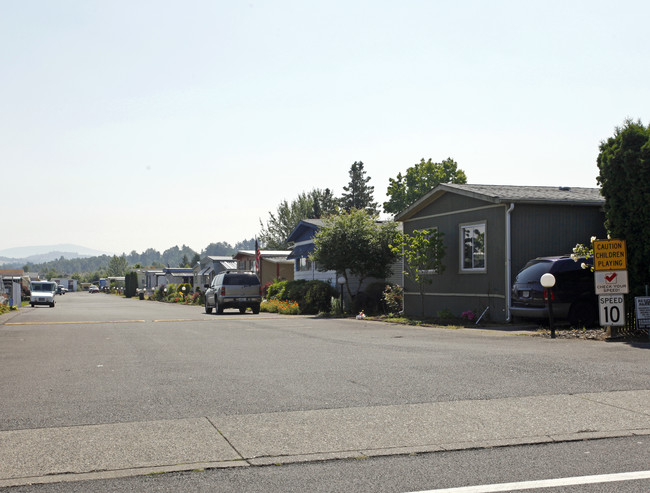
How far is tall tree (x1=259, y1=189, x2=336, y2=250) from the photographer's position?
8788 cm

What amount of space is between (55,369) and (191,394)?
3484mm

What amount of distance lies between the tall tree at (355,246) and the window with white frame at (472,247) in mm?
7541

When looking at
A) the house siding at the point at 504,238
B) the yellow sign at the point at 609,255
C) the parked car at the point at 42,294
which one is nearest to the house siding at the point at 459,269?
the house siding at the point at 504,238

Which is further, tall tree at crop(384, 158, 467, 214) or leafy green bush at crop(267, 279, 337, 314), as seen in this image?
tall tree at crop(384, 158, 467, 214)

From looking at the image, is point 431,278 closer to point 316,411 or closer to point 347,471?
point 316,411

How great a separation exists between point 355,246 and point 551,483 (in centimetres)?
2511

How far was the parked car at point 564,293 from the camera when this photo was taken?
17219 mm

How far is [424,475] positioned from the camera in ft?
17.6

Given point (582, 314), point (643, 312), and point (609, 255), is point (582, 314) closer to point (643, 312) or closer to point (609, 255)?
point (609, 255)

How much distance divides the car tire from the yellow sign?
9.52 feet

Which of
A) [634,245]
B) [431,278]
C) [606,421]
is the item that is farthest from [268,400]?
[431,278]

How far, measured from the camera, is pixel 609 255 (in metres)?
14.6

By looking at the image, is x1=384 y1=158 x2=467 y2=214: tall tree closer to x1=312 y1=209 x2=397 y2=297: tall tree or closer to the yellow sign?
x1=312 y1=209 x2=397 y2=297: tall tree

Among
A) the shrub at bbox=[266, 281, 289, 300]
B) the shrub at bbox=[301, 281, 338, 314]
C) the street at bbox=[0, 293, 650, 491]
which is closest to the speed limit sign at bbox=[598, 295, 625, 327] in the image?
the street at bbox=[0, 293, 650, 491]
